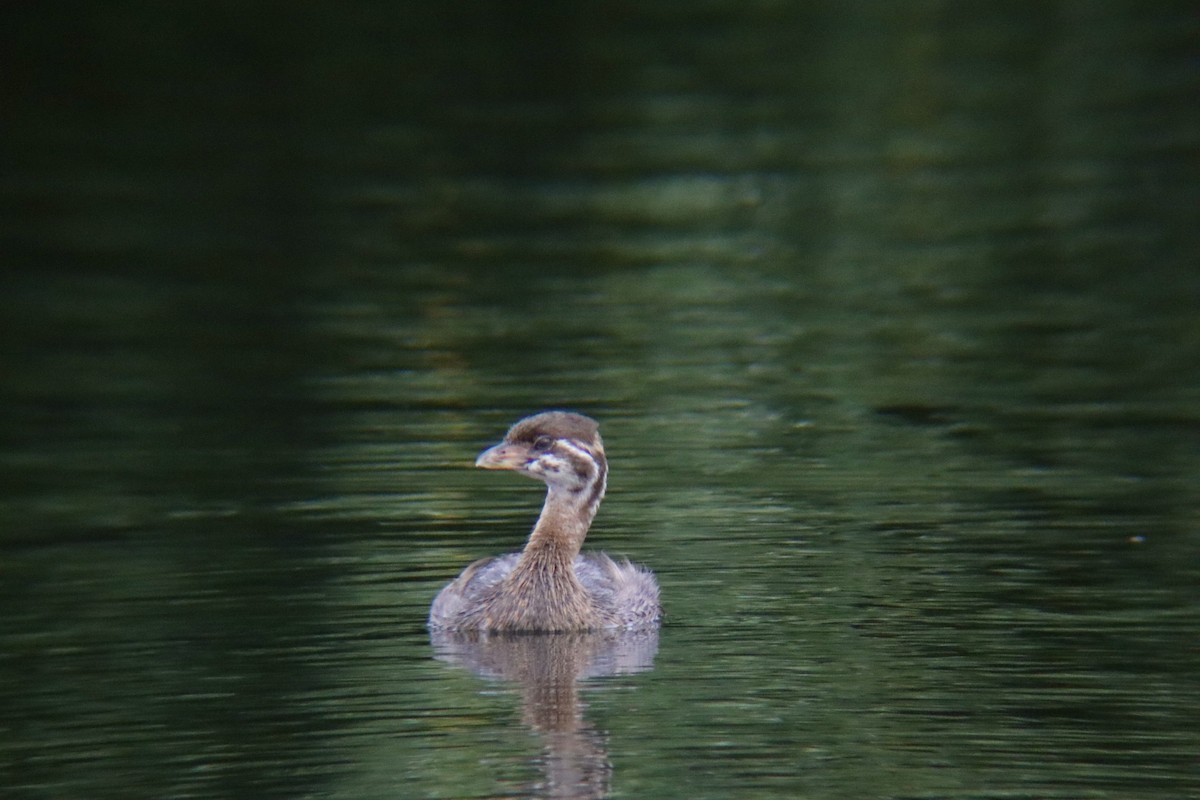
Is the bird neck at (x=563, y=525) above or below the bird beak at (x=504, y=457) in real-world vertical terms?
below

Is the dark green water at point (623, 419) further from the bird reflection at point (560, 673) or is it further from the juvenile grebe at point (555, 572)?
the juvenile grebe at point (555, 572)

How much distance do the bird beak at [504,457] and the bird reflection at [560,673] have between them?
2.89ft

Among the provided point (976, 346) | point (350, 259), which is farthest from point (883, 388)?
point (350, 259)

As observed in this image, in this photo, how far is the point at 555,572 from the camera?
13.1 meters

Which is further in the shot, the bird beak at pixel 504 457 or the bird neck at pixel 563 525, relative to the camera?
the bird neck at pixel 563 525

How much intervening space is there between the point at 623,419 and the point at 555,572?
17.1 feet

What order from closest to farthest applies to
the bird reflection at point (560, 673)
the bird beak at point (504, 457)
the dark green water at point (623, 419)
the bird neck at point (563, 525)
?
1. the bird reflection at point (560, 673)
2. the dark green water at point (623, 419)
3. the bird beak at point (504, 457)
4. the bird neck at point (563, 525)

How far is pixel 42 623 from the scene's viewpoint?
1288 centimetres

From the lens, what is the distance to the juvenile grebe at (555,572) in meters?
12.9

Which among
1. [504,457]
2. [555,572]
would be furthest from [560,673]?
[504,457]

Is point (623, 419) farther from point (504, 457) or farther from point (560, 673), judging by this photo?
point (560, 673)

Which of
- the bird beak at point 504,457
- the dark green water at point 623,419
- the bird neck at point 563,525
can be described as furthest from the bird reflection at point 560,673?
the bird beak at point 504,457

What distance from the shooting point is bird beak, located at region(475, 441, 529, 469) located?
514 inches

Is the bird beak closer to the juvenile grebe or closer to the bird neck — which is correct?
the juvenile grebe
